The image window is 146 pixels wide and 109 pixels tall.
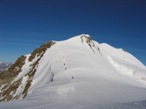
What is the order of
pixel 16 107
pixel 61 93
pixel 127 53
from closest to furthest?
pixel 16 107, pixel 61 93, pixel 127 53

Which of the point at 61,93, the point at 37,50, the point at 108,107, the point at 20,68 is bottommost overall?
the point at 108,107

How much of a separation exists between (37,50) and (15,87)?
22.8 m

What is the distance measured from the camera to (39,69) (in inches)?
2859

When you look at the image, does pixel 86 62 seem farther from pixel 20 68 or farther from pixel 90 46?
pixel 20 68

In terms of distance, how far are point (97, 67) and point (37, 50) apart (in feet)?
118

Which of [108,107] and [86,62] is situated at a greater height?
[86,62]

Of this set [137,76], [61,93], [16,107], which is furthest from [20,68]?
[16,107]

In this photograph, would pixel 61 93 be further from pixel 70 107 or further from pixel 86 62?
pixel 86 62

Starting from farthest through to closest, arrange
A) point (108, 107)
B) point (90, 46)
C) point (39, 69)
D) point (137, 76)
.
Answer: point (90, 46) → point (137, 76) → point (39, 69) → point (108, 107)

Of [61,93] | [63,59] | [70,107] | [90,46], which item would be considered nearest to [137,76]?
[90,46]

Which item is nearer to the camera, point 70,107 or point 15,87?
point 70,107

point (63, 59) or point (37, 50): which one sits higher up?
point (37, 50)

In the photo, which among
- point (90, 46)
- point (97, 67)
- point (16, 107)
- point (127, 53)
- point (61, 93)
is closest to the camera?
point (16, 107)

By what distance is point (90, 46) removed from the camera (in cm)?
8438
